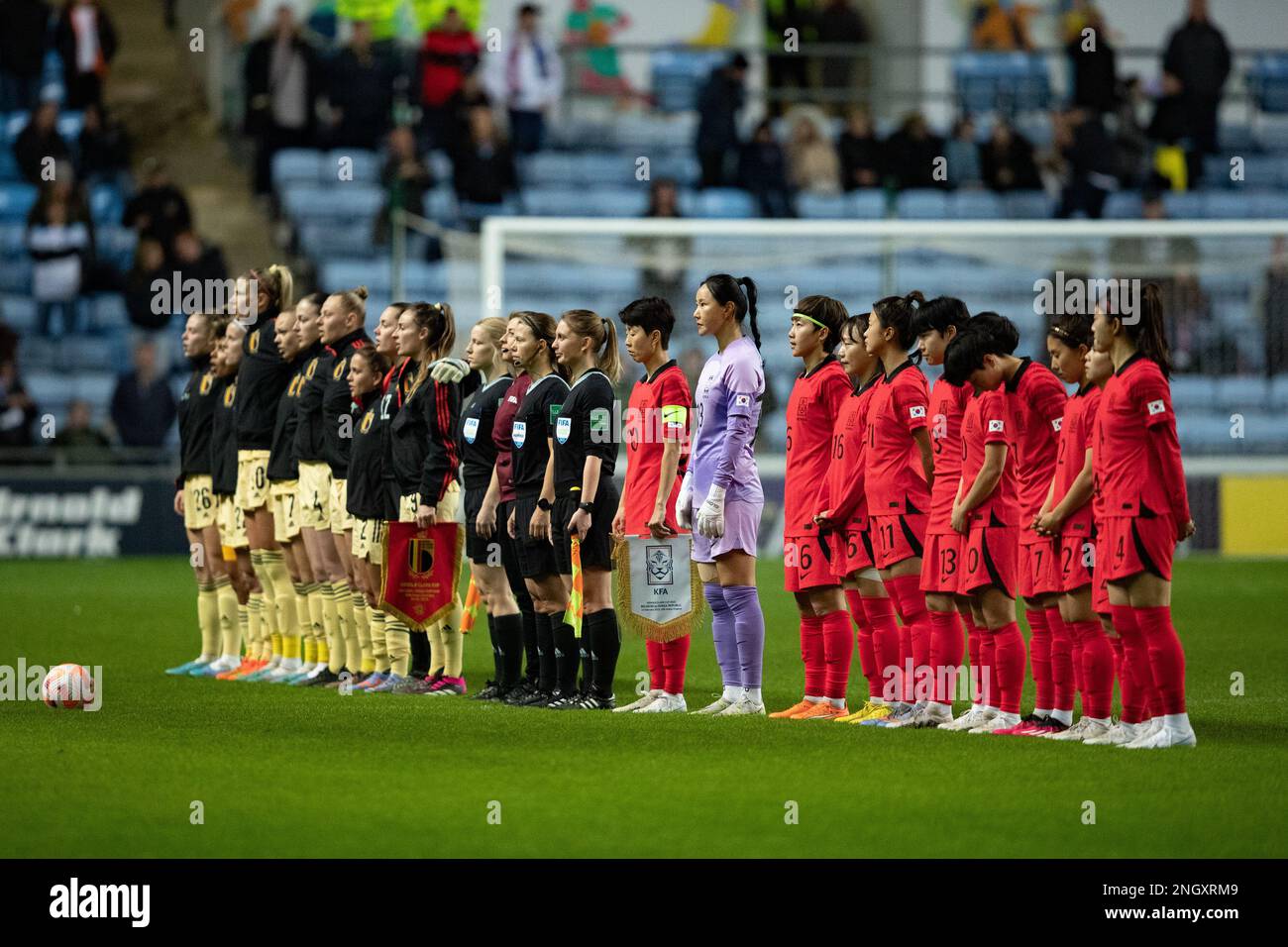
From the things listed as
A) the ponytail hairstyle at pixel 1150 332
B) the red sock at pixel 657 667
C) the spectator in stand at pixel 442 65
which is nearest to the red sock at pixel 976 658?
the ponytail hairstyle at pixel 1150 332

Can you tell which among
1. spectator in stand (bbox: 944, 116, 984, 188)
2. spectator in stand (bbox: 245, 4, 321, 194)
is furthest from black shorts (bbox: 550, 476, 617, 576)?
spectator in stand (bbox: 944, 116, 984, 188)

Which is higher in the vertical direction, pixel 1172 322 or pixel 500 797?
pixel 1172 322

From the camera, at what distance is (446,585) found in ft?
36.9

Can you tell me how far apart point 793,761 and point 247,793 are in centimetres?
226

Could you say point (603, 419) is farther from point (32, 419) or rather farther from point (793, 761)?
point (32, 419)

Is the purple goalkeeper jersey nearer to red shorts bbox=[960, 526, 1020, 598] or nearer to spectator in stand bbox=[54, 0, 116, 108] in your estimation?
red shorts bbox=[960, 526, 1020, 598]

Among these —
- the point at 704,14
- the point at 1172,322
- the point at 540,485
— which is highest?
the point at 704,14

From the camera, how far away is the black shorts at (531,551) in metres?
10.5

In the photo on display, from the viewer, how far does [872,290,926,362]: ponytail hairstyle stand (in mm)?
9789

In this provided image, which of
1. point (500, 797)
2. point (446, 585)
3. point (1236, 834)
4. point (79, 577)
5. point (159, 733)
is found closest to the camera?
point (1236, 834)

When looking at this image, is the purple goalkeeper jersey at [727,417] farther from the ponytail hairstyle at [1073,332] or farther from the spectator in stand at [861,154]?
the spectator in stand at [861,154]

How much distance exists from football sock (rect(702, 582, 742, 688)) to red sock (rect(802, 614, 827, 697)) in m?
0.35

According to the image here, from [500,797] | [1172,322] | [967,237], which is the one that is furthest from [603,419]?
[1172,322]

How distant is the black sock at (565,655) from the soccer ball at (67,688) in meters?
2.44
